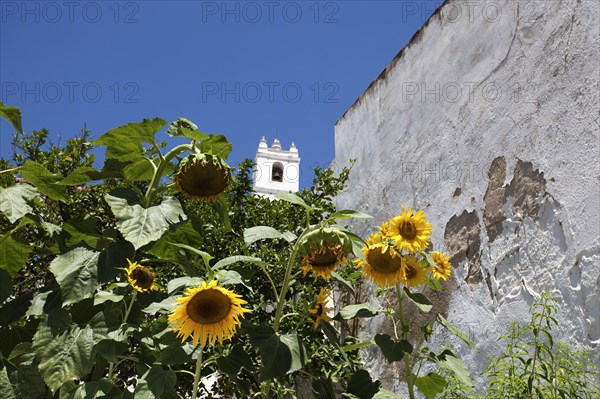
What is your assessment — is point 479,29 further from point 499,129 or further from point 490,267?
point 490,267

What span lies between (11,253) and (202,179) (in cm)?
68

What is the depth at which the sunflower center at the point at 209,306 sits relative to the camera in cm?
155

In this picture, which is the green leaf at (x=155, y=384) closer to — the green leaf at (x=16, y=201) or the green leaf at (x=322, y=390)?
the green leaf at (x=322, y=390)

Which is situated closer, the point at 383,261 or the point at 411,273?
the point at 383,261

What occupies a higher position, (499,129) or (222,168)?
(499,129)

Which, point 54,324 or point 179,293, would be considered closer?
point 54,324

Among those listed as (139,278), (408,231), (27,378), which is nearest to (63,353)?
(27,378)

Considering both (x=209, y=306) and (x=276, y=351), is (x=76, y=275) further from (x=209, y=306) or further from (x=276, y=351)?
(x=276, y=351)

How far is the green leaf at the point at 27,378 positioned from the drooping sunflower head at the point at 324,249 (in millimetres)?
799

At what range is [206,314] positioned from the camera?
1563mm

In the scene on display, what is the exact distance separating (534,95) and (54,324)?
2.44 metres

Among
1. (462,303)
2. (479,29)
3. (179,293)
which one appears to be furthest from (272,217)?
(179,293)

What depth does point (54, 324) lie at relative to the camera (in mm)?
1639

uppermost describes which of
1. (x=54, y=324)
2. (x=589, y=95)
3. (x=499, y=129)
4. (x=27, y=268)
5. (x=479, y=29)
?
(x=479, y=29)
